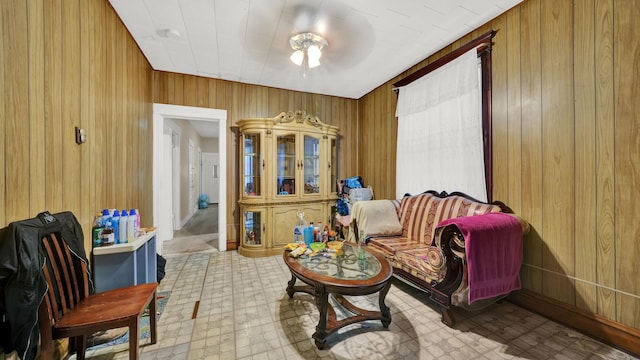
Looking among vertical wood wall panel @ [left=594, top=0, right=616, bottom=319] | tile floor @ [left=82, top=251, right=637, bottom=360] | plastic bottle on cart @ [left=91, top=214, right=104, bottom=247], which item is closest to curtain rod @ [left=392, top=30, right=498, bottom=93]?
vertical wood wall panel @ [left=594, top=0, right=616, bottom=319]

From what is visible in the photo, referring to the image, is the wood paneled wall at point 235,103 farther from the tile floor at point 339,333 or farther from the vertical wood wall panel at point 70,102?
the vertical wood wall panel at point 70,102

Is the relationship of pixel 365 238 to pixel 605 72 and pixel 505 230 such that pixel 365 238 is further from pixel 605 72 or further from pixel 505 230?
pixel 605 72

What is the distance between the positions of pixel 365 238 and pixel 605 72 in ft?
7.47

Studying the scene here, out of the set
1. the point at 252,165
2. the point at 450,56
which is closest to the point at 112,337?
the point at 252,165

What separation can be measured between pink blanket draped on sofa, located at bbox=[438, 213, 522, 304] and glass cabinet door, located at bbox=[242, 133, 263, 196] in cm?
253

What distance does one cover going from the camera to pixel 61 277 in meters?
1.34

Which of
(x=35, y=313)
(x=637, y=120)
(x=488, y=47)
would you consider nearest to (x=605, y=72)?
(x=637, y=120)

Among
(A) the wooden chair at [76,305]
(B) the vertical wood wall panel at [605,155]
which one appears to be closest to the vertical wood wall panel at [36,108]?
(A) the wooden chair at [76,305]

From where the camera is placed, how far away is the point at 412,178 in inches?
124

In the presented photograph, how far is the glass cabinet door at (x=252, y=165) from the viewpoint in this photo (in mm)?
3506

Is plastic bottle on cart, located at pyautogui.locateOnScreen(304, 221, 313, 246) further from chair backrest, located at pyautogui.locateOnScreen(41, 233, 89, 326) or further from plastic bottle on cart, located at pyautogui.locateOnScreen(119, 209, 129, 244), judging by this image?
chair backrest, located at pyautogui.locateOnScreen(41, 233, 89, 326)

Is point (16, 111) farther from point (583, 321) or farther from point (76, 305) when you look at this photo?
point (583, 321)

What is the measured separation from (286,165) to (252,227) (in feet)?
3.41

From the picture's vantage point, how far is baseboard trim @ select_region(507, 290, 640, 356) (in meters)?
1.53
